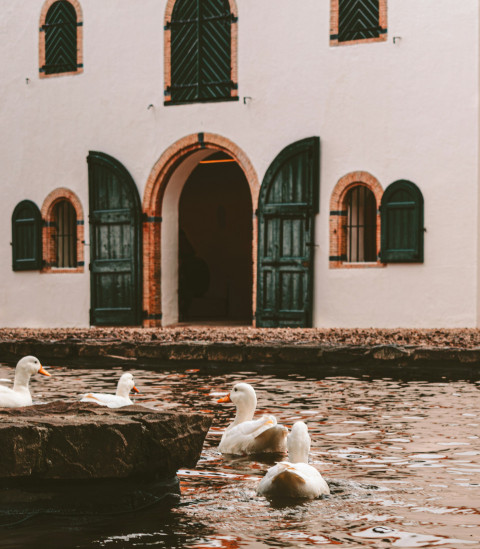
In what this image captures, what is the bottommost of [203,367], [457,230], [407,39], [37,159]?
[203,367]

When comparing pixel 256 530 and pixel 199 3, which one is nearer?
pixel 256 530

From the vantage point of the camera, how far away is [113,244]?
19.9m

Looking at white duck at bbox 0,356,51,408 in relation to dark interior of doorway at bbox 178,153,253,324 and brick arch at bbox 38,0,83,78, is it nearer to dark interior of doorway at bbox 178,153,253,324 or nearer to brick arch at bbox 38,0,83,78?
brick arch at bbox 38,0,83,78

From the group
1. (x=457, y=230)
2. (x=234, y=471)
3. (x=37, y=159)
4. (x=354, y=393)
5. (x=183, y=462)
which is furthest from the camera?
(x=37, y=159)

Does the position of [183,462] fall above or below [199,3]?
below

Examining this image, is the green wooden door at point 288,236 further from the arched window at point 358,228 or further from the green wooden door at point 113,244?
the green wooden door at point 113,244

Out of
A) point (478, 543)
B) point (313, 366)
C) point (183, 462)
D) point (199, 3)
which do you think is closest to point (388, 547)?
point (478, 543)

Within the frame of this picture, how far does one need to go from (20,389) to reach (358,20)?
36.0ft

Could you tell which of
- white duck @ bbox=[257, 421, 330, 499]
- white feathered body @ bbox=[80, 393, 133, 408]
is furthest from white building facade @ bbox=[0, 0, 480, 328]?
white duck @ bbox=[257, 421, 330, 499]

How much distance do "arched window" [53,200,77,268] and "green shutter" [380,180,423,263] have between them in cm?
647

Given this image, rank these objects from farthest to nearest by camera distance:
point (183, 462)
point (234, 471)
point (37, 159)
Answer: point (37, 159) < point (234, 471) < point (183, 462)

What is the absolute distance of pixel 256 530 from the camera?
16.9 feet

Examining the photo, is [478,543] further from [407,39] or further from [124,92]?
[124,92]

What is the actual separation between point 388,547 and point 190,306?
1944 centimetres
